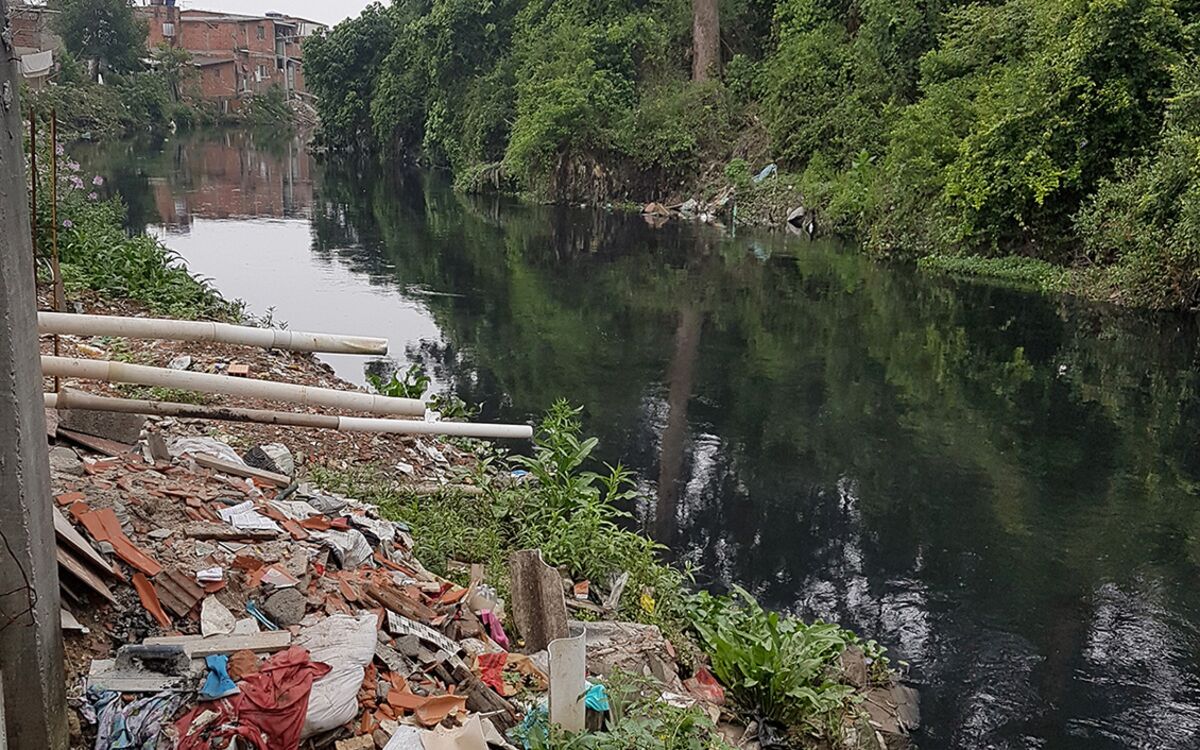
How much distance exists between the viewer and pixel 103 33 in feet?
162

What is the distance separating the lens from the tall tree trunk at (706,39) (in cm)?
2802

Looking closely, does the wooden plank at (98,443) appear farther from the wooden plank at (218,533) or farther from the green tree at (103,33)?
the green tree at (103,33)

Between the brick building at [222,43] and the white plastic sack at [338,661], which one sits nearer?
the white plastic sack at [338,661]

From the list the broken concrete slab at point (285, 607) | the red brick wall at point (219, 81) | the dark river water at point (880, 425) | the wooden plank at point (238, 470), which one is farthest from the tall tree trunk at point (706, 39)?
the red brick wall at point (219, 81)

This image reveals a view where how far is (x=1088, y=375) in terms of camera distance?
1105 centimetres

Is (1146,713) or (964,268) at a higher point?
(964,268)

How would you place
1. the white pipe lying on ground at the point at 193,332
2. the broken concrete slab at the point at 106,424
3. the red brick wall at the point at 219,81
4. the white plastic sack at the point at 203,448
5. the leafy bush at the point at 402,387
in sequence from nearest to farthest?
the white pipe lying on ground at the point at 193,332 < the broken concrete slab at the point at 106,424 < the white plastic sack at the point at 203,448 < the leafy bush at the point at 402,387 < the red brick wall at the point at 219,81

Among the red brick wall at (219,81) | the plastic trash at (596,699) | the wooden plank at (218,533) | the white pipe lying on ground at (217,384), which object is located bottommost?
the plastic trash at (596,699)

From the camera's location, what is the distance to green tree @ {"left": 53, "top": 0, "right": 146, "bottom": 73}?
1893 inches

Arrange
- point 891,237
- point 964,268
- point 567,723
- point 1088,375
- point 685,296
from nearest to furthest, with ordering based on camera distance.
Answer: point 567,723, point 1088,375, point 685,296, point 964,268, point 891,237

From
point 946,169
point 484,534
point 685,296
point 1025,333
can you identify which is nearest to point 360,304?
point 685,296

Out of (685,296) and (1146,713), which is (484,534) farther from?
(685,296)

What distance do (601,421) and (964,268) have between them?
1048 centimetres

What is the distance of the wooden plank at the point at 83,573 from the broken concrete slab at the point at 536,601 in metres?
1.50
